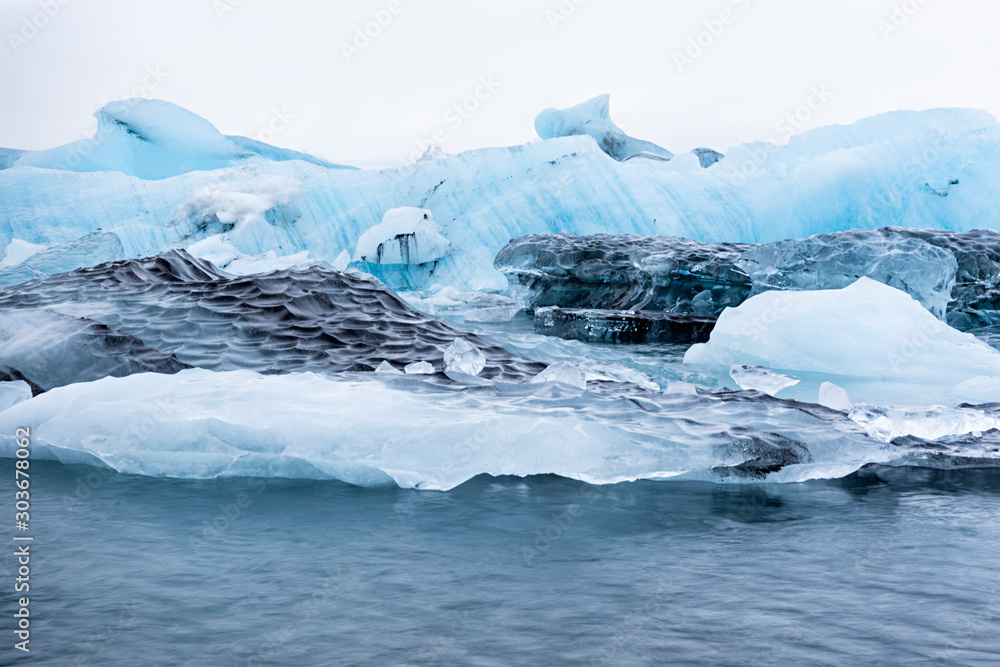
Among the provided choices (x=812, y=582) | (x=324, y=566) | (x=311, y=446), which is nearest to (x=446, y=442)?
(x=311, y=446)

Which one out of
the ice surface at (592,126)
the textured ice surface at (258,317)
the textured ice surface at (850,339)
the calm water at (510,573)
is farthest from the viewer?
the ice surface at (592,126)

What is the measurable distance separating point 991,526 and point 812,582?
0.92 m

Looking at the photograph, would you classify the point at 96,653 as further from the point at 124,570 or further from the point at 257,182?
the point at 257,182

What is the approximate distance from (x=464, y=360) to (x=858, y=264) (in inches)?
258

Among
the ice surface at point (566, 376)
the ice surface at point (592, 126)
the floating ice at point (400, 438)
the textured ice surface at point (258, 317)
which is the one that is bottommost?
the floating ice at point (400, 438)

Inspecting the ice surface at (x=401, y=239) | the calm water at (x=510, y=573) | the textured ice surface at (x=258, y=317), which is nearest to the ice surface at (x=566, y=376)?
the textured ice surface at (x=258, y=317)

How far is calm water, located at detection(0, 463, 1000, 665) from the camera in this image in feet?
5.49

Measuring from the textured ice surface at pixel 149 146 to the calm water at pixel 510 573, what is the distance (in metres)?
17.4

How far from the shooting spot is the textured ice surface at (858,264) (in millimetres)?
8625

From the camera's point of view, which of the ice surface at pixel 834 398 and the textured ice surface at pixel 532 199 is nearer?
the ice surface at pixel 834 398

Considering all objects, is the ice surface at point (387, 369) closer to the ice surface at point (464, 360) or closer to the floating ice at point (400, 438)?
the ice surface at point (464, 360)

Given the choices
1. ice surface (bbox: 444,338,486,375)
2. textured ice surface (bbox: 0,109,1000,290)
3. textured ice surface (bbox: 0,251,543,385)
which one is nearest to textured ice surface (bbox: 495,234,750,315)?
textured ice surface (bbox: 0,109,1000,290)

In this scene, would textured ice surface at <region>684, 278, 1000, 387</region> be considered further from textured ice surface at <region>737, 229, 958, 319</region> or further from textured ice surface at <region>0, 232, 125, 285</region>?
textured ice surface at <region>0, 232, 125, 285</region>

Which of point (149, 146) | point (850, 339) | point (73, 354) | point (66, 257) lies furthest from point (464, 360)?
point (149, 146)
